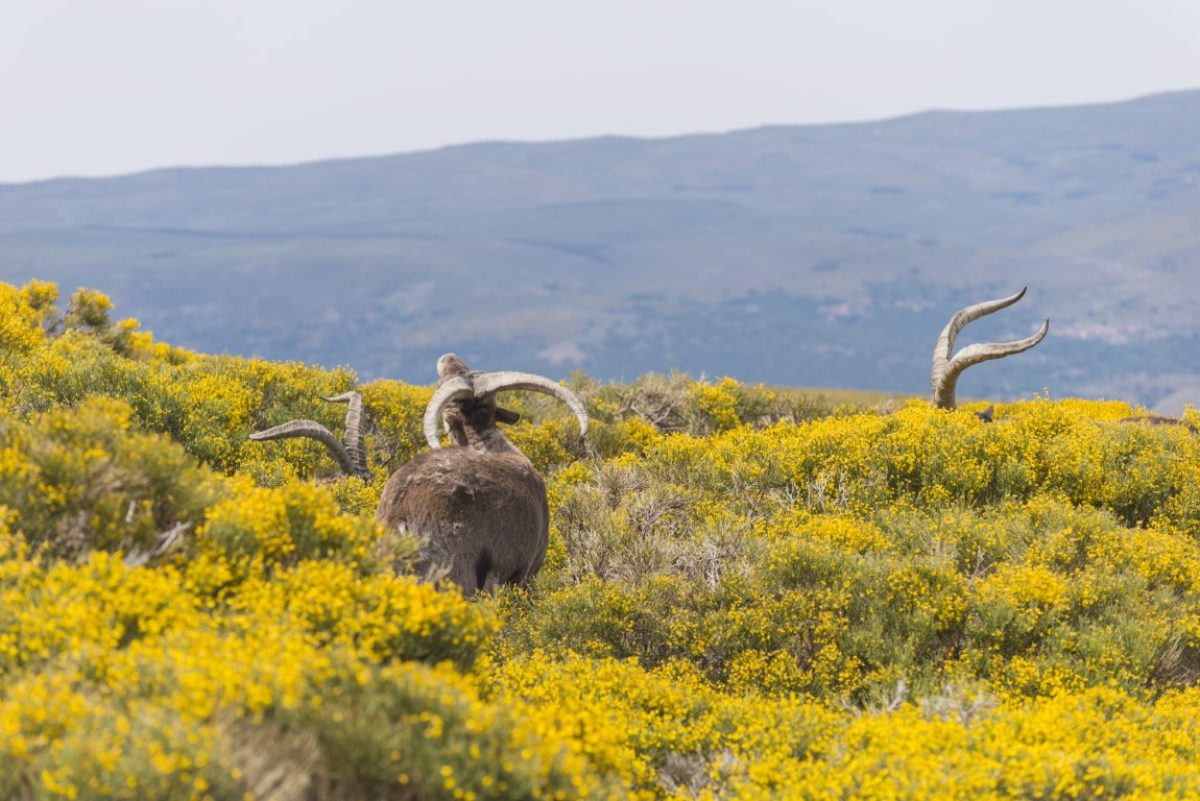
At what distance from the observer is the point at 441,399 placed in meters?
11.4

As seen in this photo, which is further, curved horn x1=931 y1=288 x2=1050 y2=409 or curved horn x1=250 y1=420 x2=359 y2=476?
curved horn x1=931 y1=288 x2=1050 y2=409

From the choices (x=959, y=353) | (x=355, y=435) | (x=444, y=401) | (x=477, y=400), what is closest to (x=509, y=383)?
(x=477, y=400)

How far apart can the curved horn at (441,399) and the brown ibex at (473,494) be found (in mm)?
11

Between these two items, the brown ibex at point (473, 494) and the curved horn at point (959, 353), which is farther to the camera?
the curved horn at point (959, 353)

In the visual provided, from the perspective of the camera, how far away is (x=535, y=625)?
34.1 ft

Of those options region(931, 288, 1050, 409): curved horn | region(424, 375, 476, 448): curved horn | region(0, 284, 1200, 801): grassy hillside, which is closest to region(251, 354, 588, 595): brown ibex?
region(424, 375, 476, 448): curved horn

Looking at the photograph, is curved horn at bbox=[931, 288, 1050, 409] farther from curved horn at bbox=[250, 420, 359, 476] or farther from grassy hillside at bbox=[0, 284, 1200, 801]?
curved horn at bbox=[250, 420, 359, 476]

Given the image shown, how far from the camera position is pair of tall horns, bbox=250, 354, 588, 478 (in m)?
11.2

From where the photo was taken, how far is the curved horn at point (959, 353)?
17.3 metres

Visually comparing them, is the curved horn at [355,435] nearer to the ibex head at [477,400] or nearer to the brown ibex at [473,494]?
the brown ibex at [473,494]

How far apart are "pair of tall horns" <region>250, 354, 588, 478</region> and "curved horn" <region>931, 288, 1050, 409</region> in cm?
795

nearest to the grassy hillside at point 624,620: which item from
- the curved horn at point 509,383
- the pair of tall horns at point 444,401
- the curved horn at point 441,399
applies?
the pair of tall horns at point 444,401

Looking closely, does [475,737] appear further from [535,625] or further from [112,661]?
[535,625]

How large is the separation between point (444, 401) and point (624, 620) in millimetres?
3082
